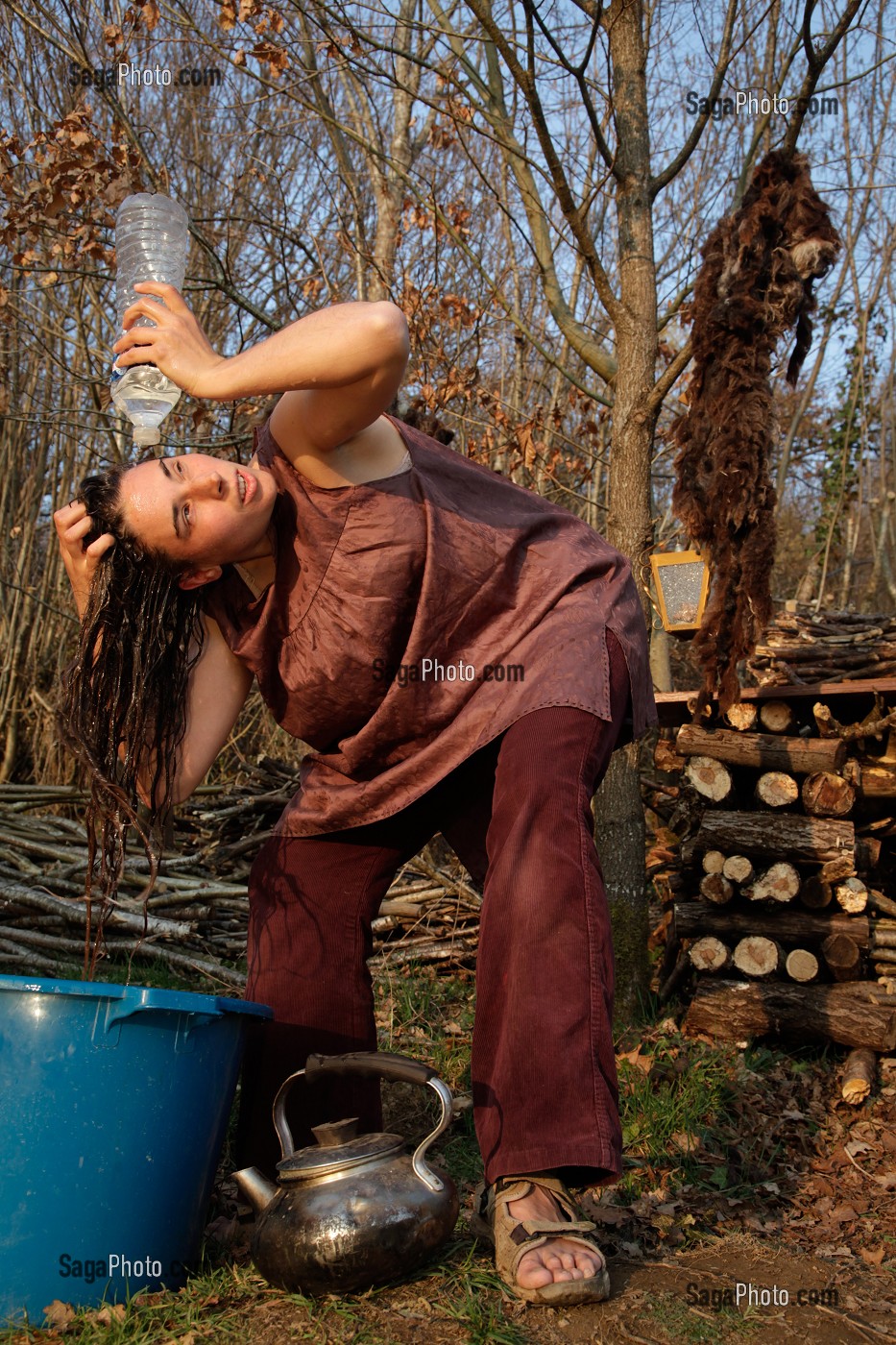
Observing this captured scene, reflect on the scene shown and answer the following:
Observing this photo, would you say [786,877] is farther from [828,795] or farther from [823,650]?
[823,650]

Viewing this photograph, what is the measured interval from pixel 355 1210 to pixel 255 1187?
1.19ft

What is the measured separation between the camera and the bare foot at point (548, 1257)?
Result: 6.84 feet

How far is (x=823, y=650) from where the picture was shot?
5844 millimetres

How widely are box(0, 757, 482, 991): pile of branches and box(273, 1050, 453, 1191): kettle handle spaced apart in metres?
2.13

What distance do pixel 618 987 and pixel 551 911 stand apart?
2408 mm

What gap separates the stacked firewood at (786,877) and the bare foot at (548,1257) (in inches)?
97.4

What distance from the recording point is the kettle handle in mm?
2189

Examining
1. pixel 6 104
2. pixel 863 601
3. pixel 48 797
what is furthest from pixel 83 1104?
pixel 863 601
